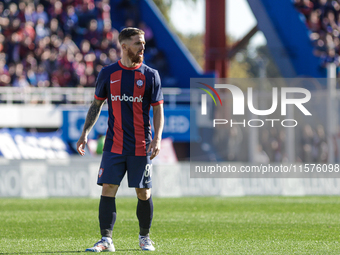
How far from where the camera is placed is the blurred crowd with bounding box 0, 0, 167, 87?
18.0 metres

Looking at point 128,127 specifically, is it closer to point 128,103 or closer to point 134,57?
point 128,103

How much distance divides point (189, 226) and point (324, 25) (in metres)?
16.3

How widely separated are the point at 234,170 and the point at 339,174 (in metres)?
2.57

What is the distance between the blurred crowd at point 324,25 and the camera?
2103 centimetres

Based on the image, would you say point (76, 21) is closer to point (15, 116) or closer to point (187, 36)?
point (15, 116)

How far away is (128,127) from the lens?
5332 mm

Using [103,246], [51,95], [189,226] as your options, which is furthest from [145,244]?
[51,95]

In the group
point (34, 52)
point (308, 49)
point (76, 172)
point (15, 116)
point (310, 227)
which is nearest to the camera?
point (310, 227)

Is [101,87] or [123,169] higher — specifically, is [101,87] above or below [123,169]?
above

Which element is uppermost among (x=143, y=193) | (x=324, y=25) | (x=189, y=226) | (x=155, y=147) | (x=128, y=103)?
(x=324, y=25)

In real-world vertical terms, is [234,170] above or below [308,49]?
below

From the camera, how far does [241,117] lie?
17.9 m

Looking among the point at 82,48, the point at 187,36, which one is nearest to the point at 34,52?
the point at 82,48

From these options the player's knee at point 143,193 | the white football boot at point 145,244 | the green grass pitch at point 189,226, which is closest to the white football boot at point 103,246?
the green grass pitch at point 189,226
